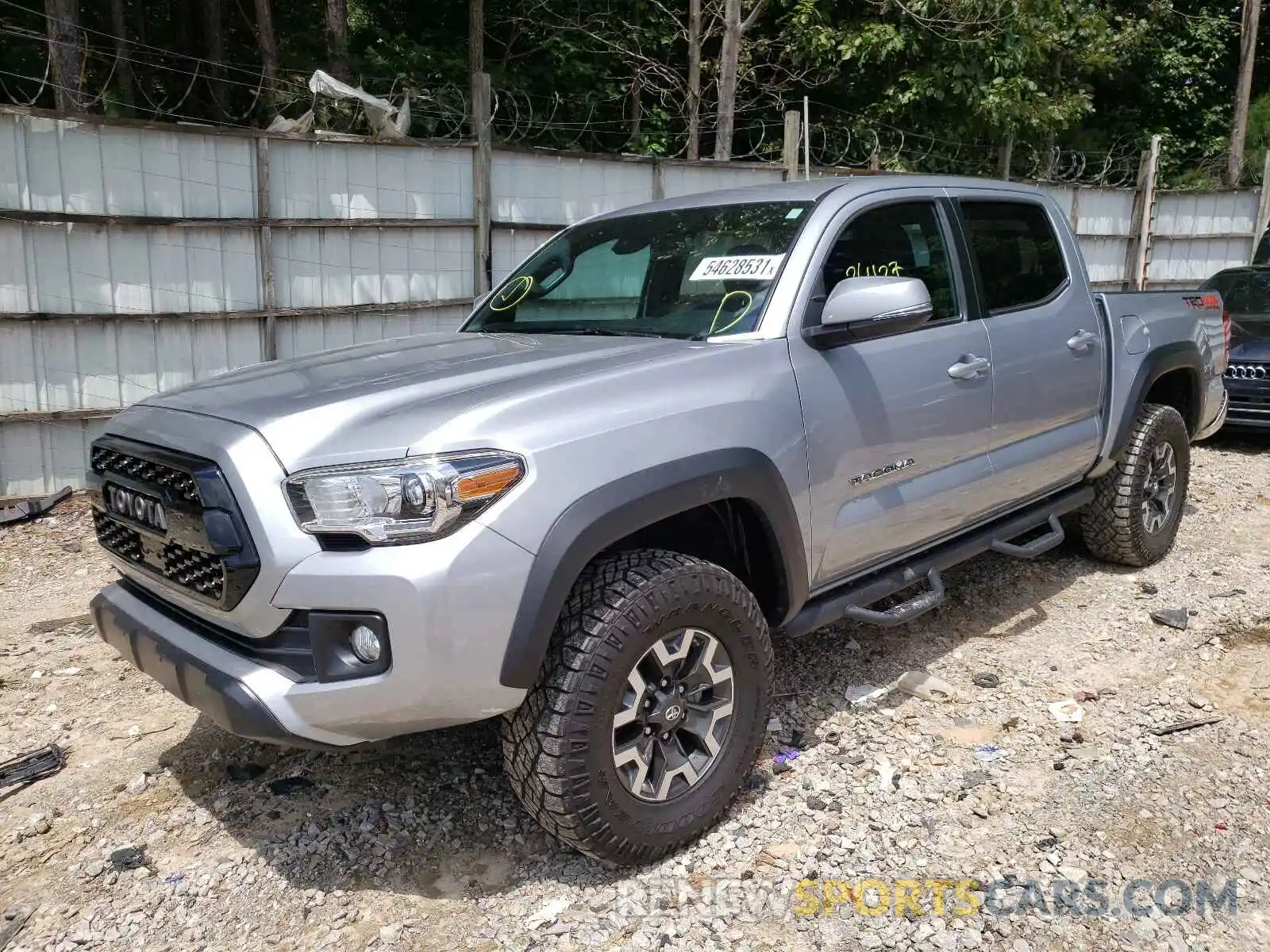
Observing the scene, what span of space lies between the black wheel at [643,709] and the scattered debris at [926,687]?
1.10 metres

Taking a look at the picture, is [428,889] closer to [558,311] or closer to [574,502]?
[574,502]

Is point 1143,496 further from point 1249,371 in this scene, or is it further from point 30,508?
point 30,508

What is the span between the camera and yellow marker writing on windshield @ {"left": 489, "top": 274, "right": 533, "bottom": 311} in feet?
13.4

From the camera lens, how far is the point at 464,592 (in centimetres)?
235

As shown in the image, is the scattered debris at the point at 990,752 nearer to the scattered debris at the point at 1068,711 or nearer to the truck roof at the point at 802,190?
the scattered debris at the point at 1068,711

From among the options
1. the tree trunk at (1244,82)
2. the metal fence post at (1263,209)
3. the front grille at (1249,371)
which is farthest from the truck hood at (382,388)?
the tree trunk at (1244,82)

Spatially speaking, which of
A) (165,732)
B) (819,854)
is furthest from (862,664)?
(165,732)

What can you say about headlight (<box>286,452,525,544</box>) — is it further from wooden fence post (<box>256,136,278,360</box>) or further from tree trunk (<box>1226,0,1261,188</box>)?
tree trunk (<box>1226,0,1261,188</box>)

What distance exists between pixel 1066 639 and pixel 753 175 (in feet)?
19.3

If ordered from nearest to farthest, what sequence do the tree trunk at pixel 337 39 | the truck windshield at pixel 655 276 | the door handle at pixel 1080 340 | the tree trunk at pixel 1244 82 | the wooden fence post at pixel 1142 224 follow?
the truck windshield at pixel 655 276 → the door handle at pixel 1080 340 → the tree trunk at pixel 337 39 → the wooden fence post at pixel 1142 224 → the tree trunk at pixel 1244 82

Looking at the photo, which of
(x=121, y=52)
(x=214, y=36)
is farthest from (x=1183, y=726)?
(x=214, y=36)

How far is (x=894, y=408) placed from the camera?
135 inches

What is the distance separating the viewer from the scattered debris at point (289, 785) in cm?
325

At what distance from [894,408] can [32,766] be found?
3.06 meters
